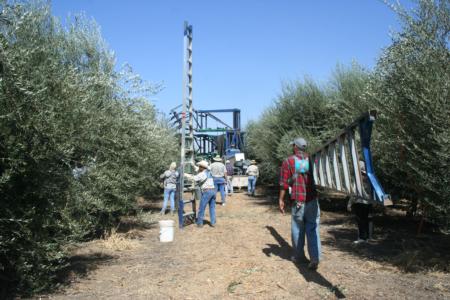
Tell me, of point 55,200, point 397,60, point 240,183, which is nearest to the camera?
point 55,200

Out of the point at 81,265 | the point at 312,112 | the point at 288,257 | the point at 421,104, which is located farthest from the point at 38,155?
the point at 312,112

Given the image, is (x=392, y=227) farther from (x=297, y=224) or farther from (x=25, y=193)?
(x=25, y=193)

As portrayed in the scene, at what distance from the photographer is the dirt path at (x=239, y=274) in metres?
5.05

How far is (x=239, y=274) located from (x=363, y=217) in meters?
3.26

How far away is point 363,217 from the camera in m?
7.89

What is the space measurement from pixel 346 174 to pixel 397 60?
94.3 inches

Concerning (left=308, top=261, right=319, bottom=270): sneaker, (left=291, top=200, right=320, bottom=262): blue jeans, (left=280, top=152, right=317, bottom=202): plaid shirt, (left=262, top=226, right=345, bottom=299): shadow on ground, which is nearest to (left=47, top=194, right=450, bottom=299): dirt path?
(left=262, top=226, right=345, bottom=299): shadow on ground

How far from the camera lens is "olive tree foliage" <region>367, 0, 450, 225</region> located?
554cm

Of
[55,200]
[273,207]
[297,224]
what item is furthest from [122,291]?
[273,207]

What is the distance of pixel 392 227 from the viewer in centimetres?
989

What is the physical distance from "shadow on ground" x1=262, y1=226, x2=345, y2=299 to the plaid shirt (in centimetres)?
106

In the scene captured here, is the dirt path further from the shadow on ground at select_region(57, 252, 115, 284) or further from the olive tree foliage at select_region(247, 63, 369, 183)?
the olive tree foliage at select_region(247, 63, 369, 183)

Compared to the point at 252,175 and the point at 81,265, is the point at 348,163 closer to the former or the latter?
the point at 81,265

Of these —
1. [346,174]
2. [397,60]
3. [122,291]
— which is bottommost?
[122,291]
